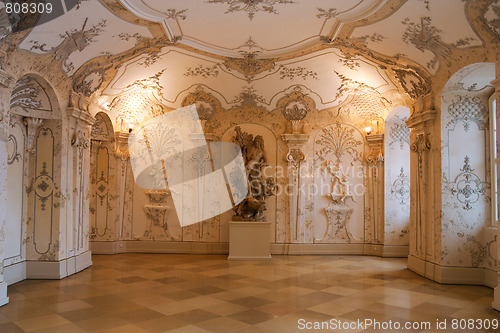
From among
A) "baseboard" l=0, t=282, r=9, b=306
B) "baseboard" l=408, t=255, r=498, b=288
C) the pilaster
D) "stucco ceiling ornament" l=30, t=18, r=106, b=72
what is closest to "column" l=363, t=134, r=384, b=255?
the pilaster

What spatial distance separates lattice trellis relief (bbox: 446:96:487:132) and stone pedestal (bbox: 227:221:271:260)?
15.6ft

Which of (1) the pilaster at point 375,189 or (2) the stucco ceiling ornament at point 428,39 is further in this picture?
(1) the pilaster at point 375,189

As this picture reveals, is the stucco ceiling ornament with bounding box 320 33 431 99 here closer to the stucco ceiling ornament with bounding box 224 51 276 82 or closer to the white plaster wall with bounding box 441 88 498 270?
the white plaster wall with bounding box 441 88 498 270

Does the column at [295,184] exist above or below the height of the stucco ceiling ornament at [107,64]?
below

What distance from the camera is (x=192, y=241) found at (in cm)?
1111

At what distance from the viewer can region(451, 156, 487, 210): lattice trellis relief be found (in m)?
7.63

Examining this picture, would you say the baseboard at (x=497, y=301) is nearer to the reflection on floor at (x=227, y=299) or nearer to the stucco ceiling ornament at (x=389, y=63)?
the reflection on floor at (x=227, y=299)

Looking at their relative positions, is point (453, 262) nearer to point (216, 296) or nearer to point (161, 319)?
point (216, 296)

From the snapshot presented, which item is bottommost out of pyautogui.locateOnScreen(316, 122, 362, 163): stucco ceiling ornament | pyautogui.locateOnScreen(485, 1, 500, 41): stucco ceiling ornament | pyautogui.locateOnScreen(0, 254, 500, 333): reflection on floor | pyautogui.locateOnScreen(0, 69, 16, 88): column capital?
pyautogui.locateOnScreen(0, 254, 500, 333): reflection on floor

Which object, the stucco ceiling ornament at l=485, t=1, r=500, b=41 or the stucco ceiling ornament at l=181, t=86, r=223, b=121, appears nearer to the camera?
the stucco ceiling ornament at l=485, t=1, r=500, b=41

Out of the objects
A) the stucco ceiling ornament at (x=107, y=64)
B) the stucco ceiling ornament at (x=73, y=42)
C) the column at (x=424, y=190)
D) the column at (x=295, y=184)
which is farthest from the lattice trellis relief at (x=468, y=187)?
the stucco ceiling ornament at (x=73, y=42)

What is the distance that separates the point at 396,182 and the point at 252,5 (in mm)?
6477

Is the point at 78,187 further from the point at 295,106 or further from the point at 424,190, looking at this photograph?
the point at 424,190

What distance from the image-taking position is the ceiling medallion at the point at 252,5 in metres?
6.55
